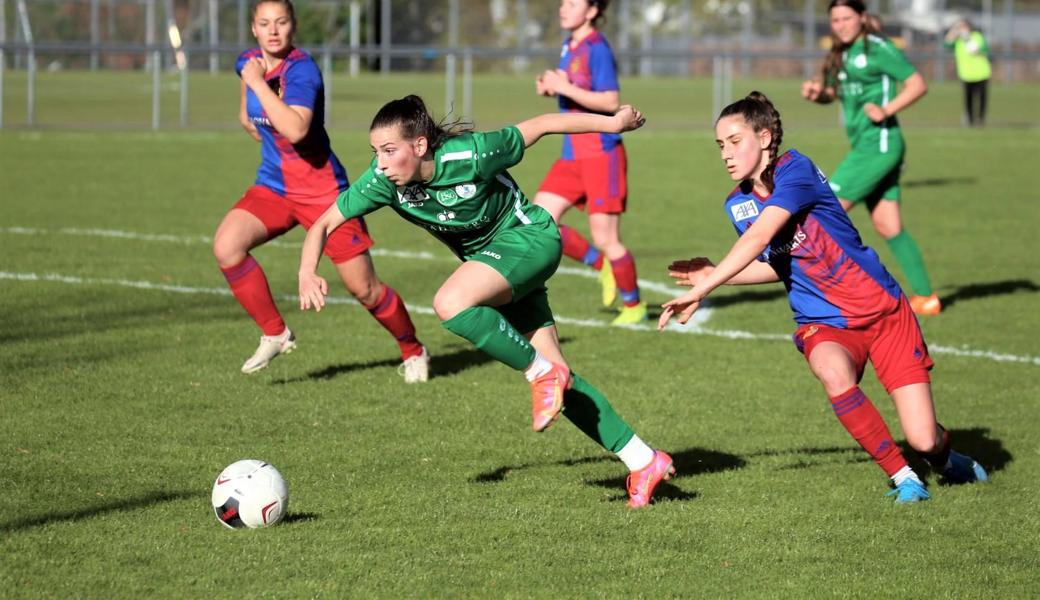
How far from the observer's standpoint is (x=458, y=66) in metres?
46.7

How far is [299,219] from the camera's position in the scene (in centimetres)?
752

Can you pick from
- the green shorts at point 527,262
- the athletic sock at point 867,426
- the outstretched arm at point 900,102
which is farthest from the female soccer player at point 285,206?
the outstretched arm at point 900,102

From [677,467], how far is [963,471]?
1200 mm

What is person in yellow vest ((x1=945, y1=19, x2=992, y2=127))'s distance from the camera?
2567 centimetres

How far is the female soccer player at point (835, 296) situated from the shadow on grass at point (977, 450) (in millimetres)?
551

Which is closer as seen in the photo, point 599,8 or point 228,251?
point 228,251

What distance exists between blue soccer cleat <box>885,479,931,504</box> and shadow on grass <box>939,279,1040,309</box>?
5057 mm

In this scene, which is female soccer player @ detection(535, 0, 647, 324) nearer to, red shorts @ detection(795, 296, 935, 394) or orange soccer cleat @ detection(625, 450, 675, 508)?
red shorts @ detection(795, 296, 935, 394)

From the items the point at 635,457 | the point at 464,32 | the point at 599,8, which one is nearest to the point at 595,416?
the point at 635,457

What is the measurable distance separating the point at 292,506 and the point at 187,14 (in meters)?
39.1

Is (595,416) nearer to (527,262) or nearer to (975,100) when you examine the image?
(527,262)

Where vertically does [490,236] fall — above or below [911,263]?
above

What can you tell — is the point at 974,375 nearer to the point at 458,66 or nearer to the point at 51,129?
the point at 51,129

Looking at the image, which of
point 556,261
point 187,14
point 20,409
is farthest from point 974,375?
point 187,14
